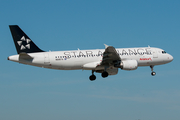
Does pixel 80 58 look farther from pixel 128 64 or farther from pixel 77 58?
pixel 128 64

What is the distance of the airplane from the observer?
47.1 metres

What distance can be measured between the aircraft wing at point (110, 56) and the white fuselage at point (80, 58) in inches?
59.9

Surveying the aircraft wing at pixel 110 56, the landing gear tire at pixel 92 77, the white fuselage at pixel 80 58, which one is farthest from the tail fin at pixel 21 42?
the aircraft wing at pixel 110 56

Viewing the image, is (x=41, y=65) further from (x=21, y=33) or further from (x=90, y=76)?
(x=90, y=76)

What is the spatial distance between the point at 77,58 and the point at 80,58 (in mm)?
523

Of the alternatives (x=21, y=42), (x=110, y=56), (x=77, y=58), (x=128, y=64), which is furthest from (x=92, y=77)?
(x=21, y=42)

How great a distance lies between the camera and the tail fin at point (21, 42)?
48531 mm

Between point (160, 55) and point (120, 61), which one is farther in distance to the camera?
point (160, 55)

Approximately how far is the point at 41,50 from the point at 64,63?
495cm

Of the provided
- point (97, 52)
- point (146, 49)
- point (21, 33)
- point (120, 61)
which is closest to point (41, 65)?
point (21, 33)

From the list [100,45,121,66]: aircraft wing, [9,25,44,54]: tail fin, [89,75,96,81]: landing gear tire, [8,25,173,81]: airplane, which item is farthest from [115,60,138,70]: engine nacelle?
[9,25,44,54]: tail fin

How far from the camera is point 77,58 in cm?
4866

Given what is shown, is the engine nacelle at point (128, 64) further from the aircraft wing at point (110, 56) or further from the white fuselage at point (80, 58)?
the white fuselage at point (80, 58)

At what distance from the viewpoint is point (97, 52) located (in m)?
50.0
